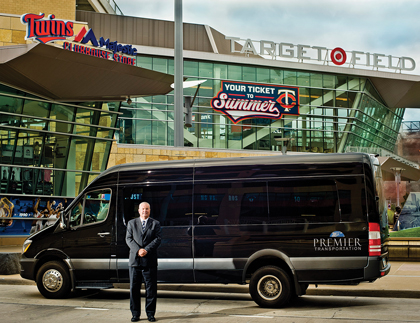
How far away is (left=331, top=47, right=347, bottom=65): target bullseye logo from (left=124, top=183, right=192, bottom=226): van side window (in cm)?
3380

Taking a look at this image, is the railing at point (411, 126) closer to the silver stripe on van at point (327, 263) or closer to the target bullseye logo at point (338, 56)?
the target bullseye logo at point (338, 56)

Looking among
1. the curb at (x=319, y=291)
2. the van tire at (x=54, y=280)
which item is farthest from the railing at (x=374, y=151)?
the van tire at (x=54, y=280)

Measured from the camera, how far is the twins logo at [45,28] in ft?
68.8

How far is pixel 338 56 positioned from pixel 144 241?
36399 mm

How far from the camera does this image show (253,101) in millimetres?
37906

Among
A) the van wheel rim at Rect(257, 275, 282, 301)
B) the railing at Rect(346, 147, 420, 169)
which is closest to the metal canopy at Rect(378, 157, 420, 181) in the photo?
the railing at Rect(346, 147, 420, 169)

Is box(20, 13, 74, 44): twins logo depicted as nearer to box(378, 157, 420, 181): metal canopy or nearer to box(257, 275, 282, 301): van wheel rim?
box(257, 275, 282, 301): van wheel rim

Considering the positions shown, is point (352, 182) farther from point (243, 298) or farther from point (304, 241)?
point (243, 298)

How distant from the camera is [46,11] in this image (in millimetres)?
27141

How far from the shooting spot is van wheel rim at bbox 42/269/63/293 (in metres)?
10.2

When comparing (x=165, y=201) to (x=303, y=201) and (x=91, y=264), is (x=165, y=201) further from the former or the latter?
(x=303, y=201)

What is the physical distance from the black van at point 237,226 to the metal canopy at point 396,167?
38.7 m

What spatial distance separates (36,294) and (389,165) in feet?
149

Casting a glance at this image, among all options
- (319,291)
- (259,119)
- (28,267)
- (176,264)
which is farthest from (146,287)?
(259,119)
